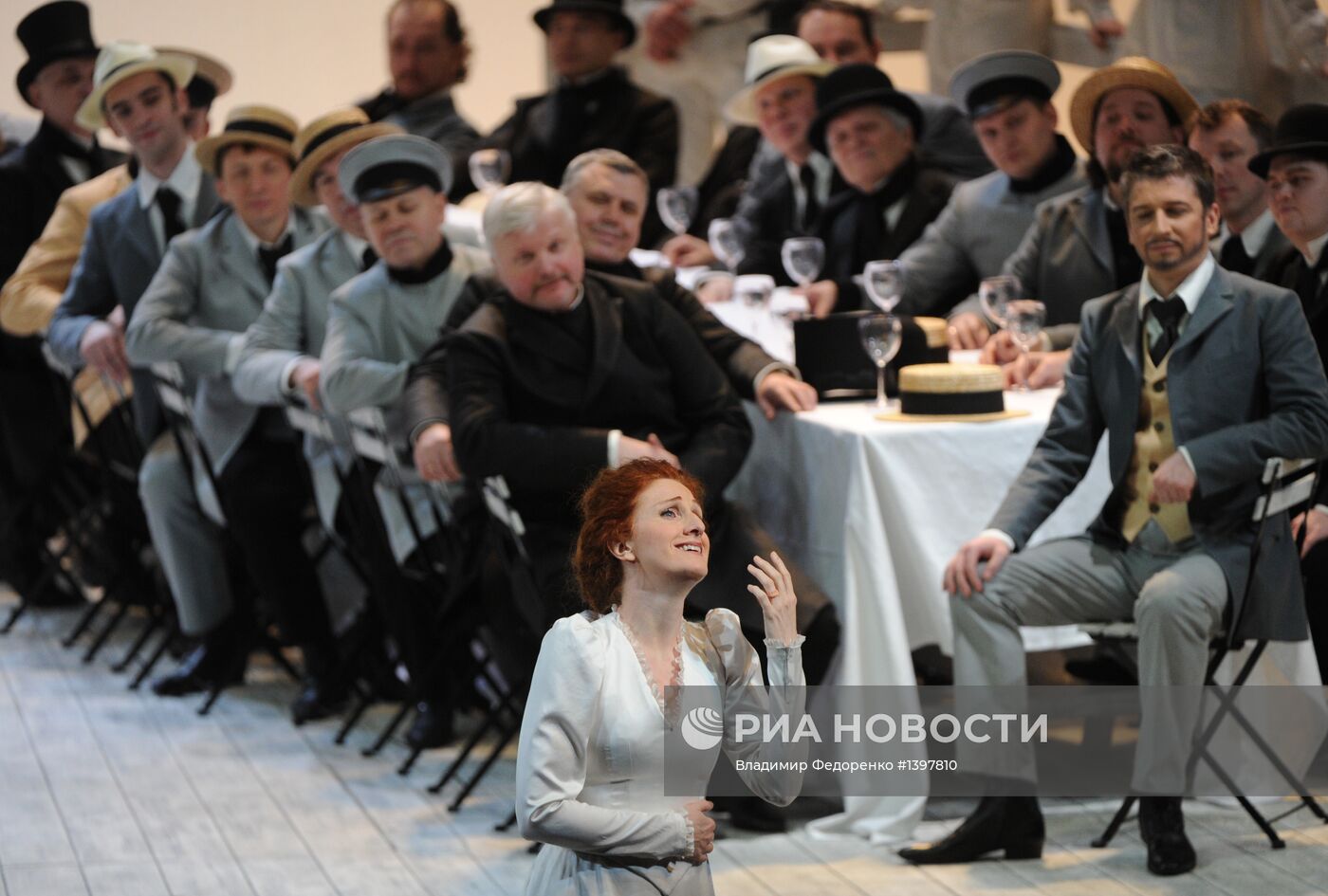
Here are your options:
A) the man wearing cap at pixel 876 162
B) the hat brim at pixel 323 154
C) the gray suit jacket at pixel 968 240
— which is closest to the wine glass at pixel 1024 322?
the gray suit jacket at pixel 968 240

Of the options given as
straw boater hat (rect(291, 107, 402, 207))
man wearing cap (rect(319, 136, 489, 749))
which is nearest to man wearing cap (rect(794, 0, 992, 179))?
straw boater hat (rect(291, 107, 402, 207))

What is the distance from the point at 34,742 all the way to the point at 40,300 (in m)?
1.76

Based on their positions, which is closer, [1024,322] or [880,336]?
[880,336]

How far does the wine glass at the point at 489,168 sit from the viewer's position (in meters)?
6.23

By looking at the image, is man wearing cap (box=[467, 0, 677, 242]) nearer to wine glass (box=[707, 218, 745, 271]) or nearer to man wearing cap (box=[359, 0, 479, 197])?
man wearing cap (box=[359, 0, 479, 197])

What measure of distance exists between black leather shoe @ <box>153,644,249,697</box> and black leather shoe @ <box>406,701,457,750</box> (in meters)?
0.82

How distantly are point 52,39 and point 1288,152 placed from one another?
447cm

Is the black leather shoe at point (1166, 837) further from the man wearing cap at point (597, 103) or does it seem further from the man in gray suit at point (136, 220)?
the man wearing cap at point (597, 103)

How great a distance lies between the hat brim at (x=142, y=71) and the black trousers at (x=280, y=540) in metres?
1.33

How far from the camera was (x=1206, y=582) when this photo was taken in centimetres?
357

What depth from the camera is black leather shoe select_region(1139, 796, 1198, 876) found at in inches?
140

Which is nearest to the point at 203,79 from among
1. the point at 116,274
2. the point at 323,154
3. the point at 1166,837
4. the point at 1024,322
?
the point at 116,274

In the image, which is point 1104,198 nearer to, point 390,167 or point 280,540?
point 390,167

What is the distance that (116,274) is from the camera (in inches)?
Result: 229
